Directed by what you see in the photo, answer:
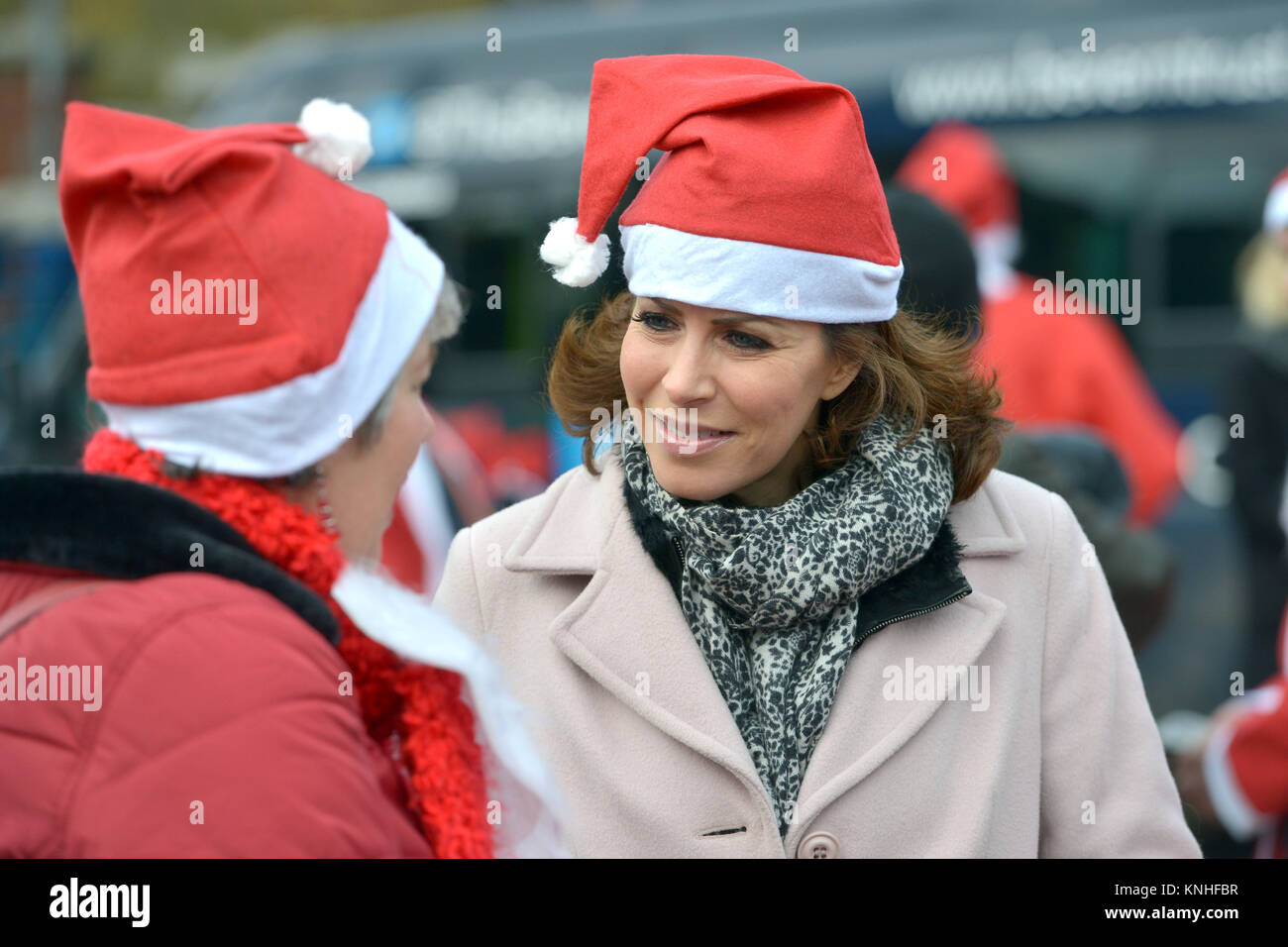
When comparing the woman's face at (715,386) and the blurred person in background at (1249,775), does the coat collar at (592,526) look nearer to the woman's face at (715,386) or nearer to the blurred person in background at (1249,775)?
the woman's face at (715,386)

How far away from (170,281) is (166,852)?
2.23ft

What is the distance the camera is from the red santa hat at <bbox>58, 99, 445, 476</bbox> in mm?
1835

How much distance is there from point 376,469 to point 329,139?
0.44 meters

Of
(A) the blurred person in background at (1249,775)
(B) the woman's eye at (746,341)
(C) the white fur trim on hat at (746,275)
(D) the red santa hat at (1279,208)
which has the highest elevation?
(D) the red santa hat at (1279,208)

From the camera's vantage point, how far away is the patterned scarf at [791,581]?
2270 mm

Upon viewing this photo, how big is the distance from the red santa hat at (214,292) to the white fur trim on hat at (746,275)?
470mm

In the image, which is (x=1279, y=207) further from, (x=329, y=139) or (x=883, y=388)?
(x=329, y=139)

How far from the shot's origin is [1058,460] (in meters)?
3.34

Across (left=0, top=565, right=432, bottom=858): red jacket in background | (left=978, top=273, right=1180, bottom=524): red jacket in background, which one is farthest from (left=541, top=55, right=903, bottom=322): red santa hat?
(left=978, top=273, right=1180, bottom=524): red jacket in background

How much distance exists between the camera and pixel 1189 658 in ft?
22.7

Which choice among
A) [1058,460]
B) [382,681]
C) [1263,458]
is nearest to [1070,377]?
[1263,458]

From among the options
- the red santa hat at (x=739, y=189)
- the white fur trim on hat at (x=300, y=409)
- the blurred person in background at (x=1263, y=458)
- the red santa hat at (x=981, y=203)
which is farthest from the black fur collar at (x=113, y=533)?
the red santa hat at (x=981, y=203)

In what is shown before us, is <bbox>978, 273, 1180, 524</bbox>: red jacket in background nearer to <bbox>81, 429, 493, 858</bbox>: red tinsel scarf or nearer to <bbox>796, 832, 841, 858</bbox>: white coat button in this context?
<bbox>796, 832, 841, 858</bbox>: white coat button
